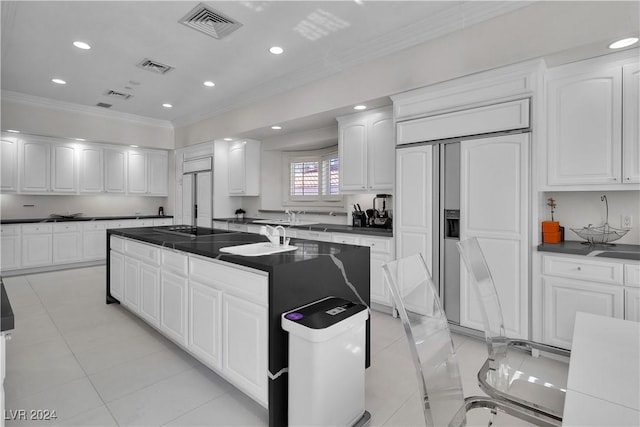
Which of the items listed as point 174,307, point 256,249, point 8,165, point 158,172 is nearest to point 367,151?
point 256,249

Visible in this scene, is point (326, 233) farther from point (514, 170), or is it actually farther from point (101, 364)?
point (101, 364)

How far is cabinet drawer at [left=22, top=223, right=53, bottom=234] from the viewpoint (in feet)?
18.0

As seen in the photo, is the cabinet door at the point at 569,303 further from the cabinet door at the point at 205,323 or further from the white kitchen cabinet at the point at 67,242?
the white kitchen cabinet at the point at 67,242

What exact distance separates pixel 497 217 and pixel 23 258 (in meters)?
6.90

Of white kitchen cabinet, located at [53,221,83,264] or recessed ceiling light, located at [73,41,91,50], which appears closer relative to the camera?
recessed ceiling light, located at [73,41,91,50]

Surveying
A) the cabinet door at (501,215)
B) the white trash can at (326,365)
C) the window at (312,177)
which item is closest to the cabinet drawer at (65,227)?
the window at (312,177)

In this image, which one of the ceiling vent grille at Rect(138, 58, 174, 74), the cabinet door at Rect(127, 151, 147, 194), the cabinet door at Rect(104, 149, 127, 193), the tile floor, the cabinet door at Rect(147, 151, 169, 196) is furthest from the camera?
the cabinet door at Rect(147, 151, 169, 196)

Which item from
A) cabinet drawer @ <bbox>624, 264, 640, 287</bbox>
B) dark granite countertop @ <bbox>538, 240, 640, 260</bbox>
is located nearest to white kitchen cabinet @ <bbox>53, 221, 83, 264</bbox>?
dark granite countertop @ <bbox>538, 240, 640, 260</bbox>

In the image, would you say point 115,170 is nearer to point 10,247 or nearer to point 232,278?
point 10,247

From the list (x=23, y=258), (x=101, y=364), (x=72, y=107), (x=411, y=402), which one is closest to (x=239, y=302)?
(x=411, y=402)

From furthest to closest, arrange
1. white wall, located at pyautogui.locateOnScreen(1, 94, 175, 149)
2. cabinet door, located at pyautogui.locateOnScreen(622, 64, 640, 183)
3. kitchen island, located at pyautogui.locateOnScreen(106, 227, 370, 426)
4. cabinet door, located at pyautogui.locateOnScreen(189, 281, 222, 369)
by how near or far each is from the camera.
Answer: white wall, located at pyautogui.locateOnScreen(1, 94, 175, 149) → cabinet door, located at pyautogui.locateOnScreen(622, 64, 640, 183) → cabinet door, located at pyautogui.locateOnScreen(189, 281, 222, 369) → kitchen island, located at pyautogui.locateOnScreen(106, 227, 370, 426)

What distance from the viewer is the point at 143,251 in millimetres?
3121

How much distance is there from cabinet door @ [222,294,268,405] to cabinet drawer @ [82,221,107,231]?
548 cm

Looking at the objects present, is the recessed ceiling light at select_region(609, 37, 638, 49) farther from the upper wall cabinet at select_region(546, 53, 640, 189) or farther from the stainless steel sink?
the stainless steel sink
